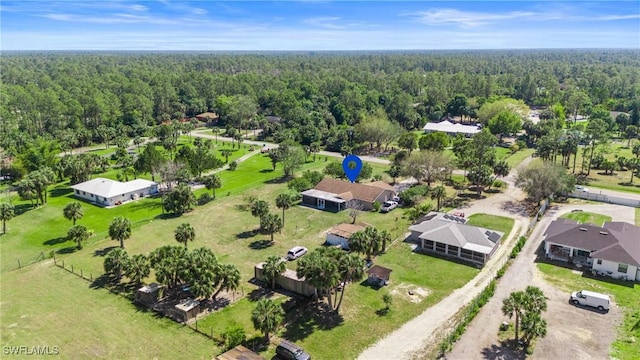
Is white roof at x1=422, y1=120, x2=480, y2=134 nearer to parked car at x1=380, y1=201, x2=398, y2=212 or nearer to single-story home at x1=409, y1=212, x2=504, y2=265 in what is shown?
parked car at x1=380, y1=201, x2=398, y2=212

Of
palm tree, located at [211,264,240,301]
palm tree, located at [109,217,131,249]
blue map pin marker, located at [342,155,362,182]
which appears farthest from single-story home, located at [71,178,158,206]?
palm tree, located at [211,264,240,301]

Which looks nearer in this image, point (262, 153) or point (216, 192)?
point (216, 192)

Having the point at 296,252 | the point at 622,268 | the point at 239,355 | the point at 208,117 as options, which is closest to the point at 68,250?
the point at 296,252

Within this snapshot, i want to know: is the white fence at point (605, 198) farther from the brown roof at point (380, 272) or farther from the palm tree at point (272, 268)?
the palm tree at point (272, 268)

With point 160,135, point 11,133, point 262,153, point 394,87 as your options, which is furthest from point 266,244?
point 394,87

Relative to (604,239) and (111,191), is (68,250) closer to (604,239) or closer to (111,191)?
(111,191)

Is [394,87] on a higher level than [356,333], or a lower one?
higher

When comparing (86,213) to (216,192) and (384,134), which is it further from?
(384,134)
